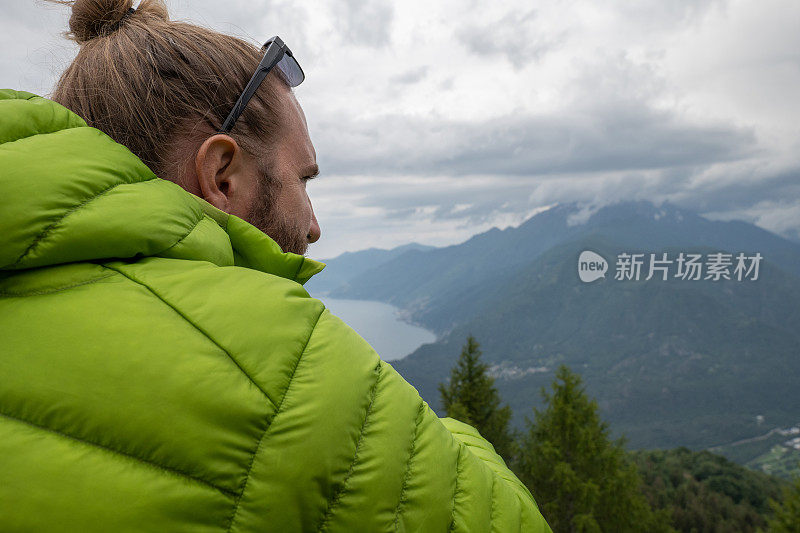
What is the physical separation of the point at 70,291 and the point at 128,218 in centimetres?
16

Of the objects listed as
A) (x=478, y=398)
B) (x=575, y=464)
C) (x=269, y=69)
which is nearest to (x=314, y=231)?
(x=269, y=69)

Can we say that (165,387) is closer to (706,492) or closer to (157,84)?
(157,84)

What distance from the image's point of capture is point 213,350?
32.0 inches

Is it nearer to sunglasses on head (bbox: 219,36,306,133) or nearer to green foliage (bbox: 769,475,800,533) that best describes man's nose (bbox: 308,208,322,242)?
sunglasses on head (bbox: 219,36,306,133)

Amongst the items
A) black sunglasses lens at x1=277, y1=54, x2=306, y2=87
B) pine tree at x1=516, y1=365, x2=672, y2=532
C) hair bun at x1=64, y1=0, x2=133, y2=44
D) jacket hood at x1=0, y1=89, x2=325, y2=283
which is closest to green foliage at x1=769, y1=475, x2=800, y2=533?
pine tree at x1=516, y1=365, x2=672, y2=532

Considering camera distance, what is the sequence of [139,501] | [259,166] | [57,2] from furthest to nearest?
[57,2] < [259,166] < [139,501]

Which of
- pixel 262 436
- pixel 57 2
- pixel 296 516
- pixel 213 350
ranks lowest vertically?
pixel 296 516

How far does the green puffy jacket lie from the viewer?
28.8 inches

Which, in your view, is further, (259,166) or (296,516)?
(259,166)

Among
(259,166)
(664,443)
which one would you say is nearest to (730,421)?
(664,443)

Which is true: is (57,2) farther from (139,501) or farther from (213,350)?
(139,501)

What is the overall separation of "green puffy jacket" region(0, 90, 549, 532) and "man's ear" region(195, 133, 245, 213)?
364mm

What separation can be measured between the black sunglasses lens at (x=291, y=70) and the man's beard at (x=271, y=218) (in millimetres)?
461

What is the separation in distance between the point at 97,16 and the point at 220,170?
716 millimetres
